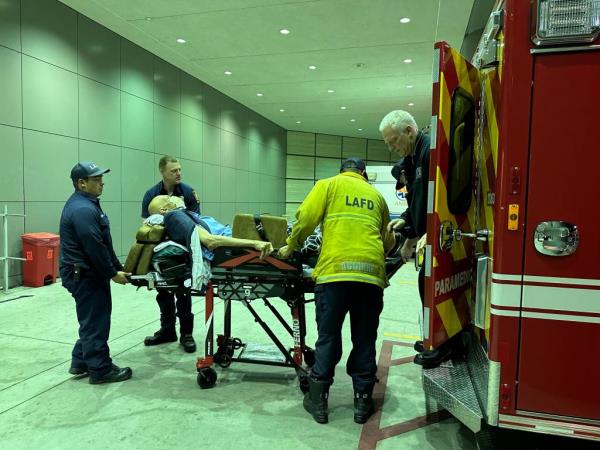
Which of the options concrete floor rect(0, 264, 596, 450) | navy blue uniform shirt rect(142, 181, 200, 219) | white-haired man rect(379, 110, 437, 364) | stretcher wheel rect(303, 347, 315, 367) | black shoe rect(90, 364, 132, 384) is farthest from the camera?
navy blue uniform shirt rect(142, 181, 200, 219)

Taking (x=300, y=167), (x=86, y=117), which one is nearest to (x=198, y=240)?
(x=86, y=117)

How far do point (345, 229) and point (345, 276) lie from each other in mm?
281

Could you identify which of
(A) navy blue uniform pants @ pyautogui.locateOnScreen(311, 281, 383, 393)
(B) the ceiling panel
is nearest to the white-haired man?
(A) navy blue uniform pants @ pyautogui.locateOnScreen(311, 281, 383, 393)

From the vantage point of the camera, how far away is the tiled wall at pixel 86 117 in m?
5.97

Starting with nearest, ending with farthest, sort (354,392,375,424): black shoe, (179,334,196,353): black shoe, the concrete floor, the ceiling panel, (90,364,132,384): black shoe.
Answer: the concrete floor, (354,392,375,424): black shoe, (90,364,132,384): black shoe, (179,334,196,353): black shoe, the ceiling panel

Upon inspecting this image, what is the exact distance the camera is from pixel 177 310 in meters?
3.86

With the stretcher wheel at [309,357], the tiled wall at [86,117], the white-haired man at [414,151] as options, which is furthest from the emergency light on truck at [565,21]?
the tiled wall at [86,117]

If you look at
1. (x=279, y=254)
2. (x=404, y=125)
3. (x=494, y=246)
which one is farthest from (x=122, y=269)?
(x=494, y=246)

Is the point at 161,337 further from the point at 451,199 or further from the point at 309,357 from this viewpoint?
the point at 451,199

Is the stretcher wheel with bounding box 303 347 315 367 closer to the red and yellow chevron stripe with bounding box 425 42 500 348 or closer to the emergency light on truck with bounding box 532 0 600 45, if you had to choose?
the red and yellow chevron stripe with bounding box 425 42 500 348

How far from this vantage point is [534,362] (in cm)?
164

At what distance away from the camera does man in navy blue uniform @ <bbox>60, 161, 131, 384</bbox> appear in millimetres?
2910

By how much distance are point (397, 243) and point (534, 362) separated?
1.43m

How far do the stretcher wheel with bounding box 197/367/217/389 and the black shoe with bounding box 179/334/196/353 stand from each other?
0.75 m
